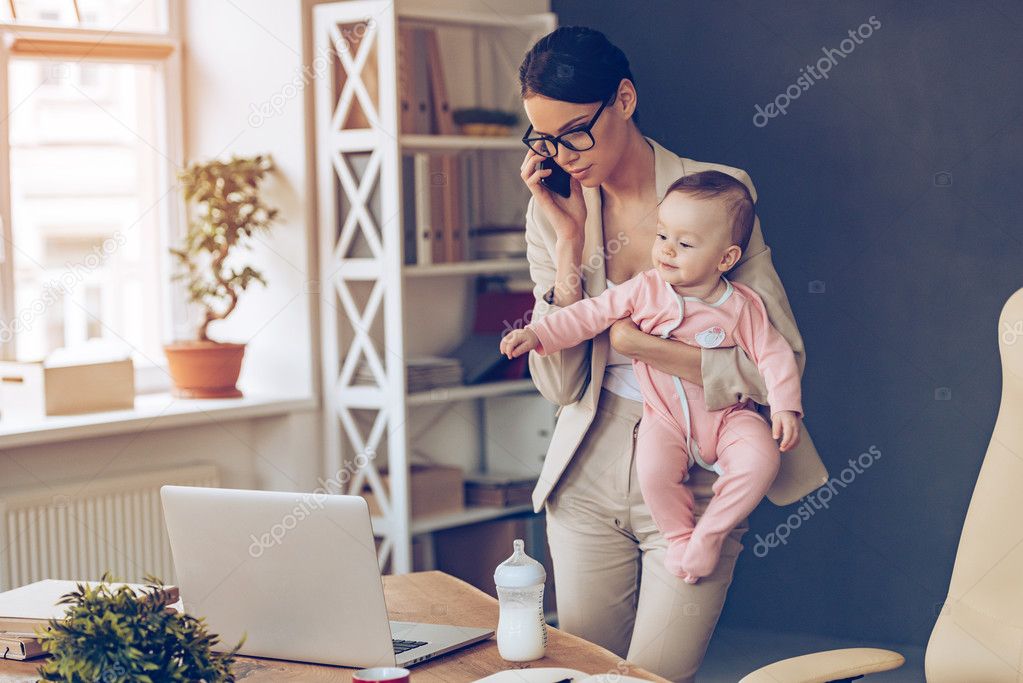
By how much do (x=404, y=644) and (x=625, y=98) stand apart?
985 millimetres

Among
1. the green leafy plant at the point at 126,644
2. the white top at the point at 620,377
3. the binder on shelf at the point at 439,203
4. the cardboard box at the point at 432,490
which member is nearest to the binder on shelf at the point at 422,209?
the binder on shelf at the point at 439,203

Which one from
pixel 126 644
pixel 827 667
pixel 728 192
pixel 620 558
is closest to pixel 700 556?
pixel 620 558

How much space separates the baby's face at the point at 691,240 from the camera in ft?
6.64

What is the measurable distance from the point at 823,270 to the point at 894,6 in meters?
0.82

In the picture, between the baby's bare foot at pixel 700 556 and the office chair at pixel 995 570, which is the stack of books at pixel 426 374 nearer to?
the baby's bare foot at pixel 700 556

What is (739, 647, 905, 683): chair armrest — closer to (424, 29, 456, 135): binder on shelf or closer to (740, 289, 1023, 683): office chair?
(740, 289, 1023, 683): office chair

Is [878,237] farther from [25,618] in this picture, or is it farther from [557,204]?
[25,618]

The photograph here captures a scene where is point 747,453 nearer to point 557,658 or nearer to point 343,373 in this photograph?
point 557,658

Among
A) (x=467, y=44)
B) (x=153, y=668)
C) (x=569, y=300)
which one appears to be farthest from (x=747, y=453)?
(x=467, y=44)

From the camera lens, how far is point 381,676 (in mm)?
1413

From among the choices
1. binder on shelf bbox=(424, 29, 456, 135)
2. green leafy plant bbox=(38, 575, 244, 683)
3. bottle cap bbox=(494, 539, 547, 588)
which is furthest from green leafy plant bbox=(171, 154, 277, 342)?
green leafy plant bbox=(38, 575, 244, 683)

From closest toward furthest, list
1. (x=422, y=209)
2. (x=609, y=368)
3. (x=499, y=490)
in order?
(x=609, y=368), (x=422, y=209), (x=499, y=490)

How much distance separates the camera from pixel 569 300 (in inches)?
85.8

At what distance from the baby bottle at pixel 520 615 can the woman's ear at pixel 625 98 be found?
0.80 m
